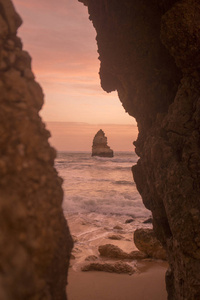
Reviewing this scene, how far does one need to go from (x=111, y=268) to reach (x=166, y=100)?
14.2ft

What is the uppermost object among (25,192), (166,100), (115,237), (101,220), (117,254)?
(166,100)

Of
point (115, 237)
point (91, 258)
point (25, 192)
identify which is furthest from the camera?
point (115, 237)

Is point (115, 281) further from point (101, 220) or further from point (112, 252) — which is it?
point (101, 220)

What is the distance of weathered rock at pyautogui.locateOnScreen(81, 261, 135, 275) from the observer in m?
6.78

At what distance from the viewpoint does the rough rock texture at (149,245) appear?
306 inches

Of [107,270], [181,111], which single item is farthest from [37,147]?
[107,270]

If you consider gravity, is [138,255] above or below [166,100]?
below

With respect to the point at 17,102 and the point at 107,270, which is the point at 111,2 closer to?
the point at 17,102

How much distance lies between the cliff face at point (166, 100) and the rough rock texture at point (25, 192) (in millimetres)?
2316

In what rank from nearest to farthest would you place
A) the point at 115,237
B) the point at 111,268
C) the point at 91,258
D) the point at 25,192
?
the point at 25,192
the point at 111,268
the point at 91,258
the point at 115,237

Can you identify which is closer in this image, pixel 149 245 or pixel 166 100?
pixel 166 100

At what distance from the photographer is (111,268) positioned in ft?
22.4

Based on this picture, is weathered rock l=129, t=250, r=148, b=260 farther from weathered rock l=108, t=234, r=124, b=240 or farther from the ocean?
weathered rock l=108, t=234, r=124, b=240

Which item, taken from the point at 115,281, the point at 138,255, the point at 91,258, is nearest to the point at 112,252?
the point at 91,258
